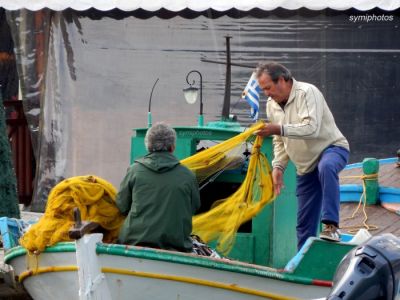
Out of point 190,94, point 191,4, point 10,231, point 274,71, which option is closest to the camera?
point 274,71

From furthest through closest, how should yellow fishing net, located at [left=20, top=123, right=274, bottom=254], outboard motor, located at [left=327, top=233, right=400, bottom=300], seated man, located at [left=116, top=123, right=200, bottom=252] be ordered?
yellow fishing net, located at [left=20, top=123, right=274, bottom=254] < seated man, located at [left=116, top=123, right=200, bottom=252] < outboard motor, located at [left=327, top=233, right=400, bottom=300]

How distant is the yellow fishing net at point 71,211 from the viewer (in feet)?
19.8

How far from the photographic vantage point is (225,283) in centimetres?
592

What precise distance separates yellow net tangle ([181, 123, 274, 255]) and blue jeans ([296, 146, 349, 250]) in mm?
244

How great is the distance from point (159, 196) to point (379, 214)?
2841mm

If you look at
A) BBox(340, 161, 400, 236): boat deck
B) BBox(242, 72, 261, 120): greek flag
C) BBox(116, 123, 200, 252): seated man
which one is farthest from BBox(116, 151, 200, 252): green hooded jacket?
BBox(340, 161, 400, 236): boat deck

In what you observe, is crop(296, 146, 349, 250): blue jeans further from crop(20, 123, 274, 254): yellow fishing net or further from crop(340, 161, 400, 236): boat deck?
crop(340, 161, 400, 236): boat deck

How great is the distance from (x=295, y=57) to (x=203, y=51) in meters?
1.09

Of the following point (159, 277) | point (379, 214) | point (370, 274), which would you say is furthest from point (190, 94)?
point (370, 274)

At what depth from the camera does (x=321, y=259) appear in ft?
19.7

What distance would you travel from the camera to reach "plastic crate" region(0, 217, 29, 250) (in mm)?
6840

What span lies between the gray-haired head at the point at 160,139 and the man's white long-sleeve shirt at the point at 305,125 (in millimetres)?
741

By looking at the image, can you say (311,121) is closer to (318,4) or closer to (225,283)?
(225,283)

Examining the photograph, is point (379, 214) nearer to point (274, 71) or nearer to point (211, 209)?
point (211, 209)
